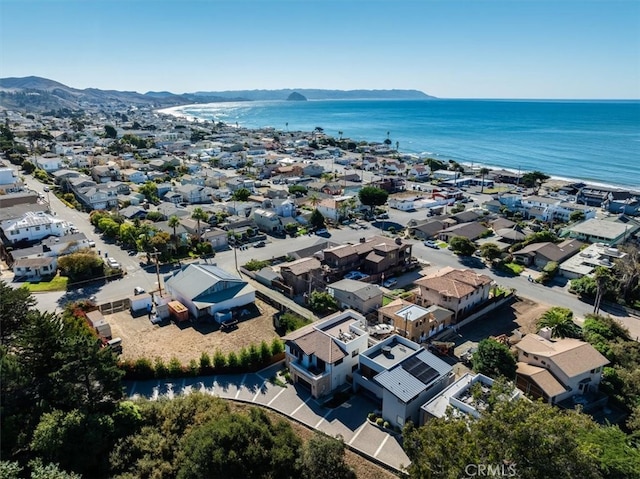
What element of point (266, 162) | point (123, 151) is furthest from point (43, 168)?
point (266, 162)

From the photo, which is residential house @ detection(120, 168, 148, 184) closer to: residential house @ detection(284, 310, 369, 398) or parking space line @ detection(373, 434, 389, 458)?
residential house @ detection(284, 310, 369, 398)

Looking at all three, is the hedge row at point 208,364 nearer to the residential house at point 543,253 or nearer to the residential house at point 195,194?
the residential house at point 543,253

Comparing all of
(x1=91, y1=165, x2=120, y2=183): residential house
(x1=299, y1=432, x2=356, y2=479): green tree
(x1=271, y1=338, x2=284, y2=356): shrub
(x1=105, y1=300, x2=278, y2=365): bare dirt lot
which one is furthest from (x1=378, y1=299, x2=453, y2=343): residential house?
(x1=91, y1=165, x2=120, y2=183): residential house

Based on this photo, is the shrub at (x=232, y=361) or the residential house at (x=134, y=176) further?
the residential house at (x=134, y=176)

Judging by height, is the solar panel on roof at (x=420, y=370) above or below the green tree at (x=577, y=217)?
above

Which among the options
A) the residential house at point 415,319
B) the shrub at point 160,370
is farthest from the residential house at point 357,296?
the shrub at point 160,370

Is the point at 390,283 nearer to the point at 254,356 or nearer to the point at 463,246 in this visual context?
the point at 463,246

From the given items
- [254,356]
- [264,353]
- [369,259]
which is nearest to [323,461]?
[254,356]
